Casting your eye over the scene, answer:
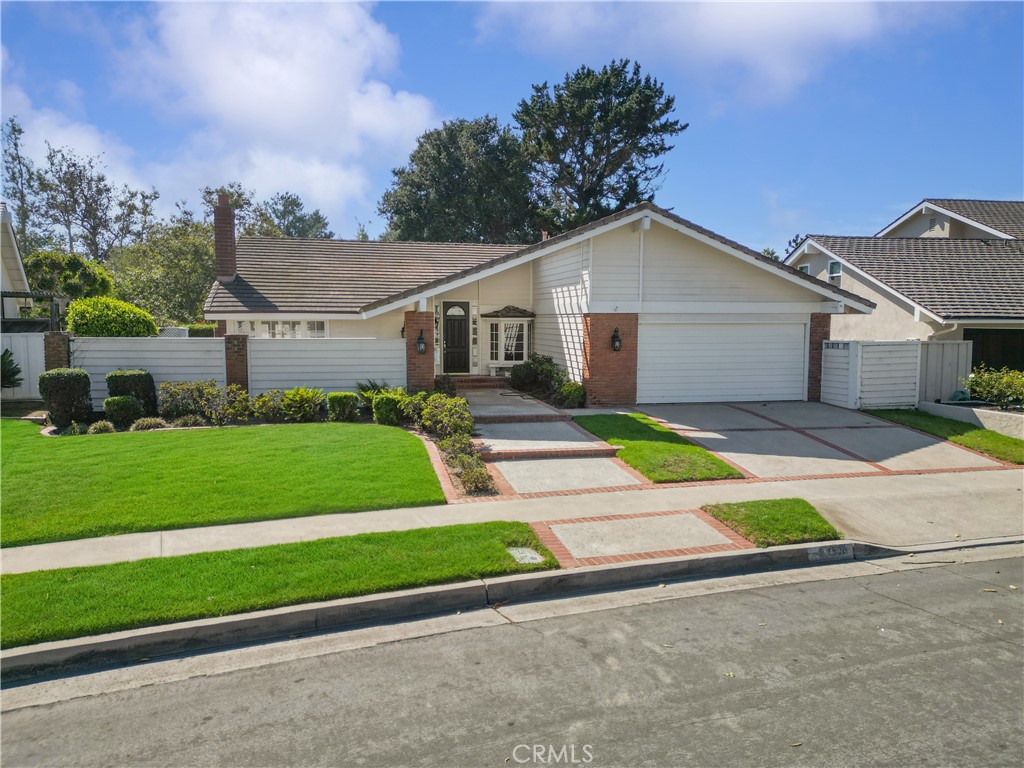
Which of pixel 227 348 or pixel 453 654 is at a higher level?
pixel 227 348

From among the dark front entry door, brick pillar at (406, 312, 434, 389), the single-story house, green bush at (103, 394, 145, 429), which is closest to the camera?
green bush at (103, 394, 145, 429)

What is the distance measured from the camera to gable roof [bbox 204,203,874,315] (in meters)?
16.2

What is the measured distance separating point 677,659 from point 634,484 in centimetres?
542

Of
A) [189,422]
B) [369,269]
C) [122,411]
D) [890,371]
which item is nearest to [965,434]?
[890,371]

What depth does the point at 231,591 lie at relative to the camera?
6285 millimetres

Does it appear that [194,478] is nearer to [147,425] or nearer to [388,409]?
[147,425]

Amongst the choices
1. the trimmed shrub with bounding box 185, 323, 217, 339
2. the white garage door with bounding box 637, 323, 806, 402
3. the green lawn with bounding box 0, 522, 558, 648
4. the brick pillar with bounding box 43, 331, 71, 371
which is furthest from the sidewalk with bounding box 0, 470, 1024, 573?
the trimmed shrub with bounding box 185, 323, 217, 339

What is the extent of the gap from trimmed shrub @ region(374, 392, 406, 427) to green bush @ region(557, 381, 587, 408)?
420 cm

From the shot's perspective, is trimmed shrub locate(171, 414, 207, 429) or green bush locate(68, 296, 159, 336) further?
green bush locate(68, 296, 159, 336)

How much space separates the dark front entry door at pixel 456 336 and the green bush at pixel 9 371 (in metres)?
10.8

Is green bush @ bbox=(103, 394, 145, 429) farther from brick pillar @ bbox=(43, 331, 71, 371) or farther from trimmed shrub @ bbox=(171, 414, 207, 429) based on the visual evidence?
brick pillar @ bbox=(43, 331, 71, 371)

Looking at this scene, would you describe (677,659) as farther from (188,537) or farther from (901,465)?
(901,465)

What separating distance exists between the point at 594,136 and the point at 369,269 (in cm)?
2474

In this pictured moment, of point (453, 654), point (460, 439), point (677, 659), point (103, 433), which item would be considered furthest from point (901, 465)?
point (103, 433)
